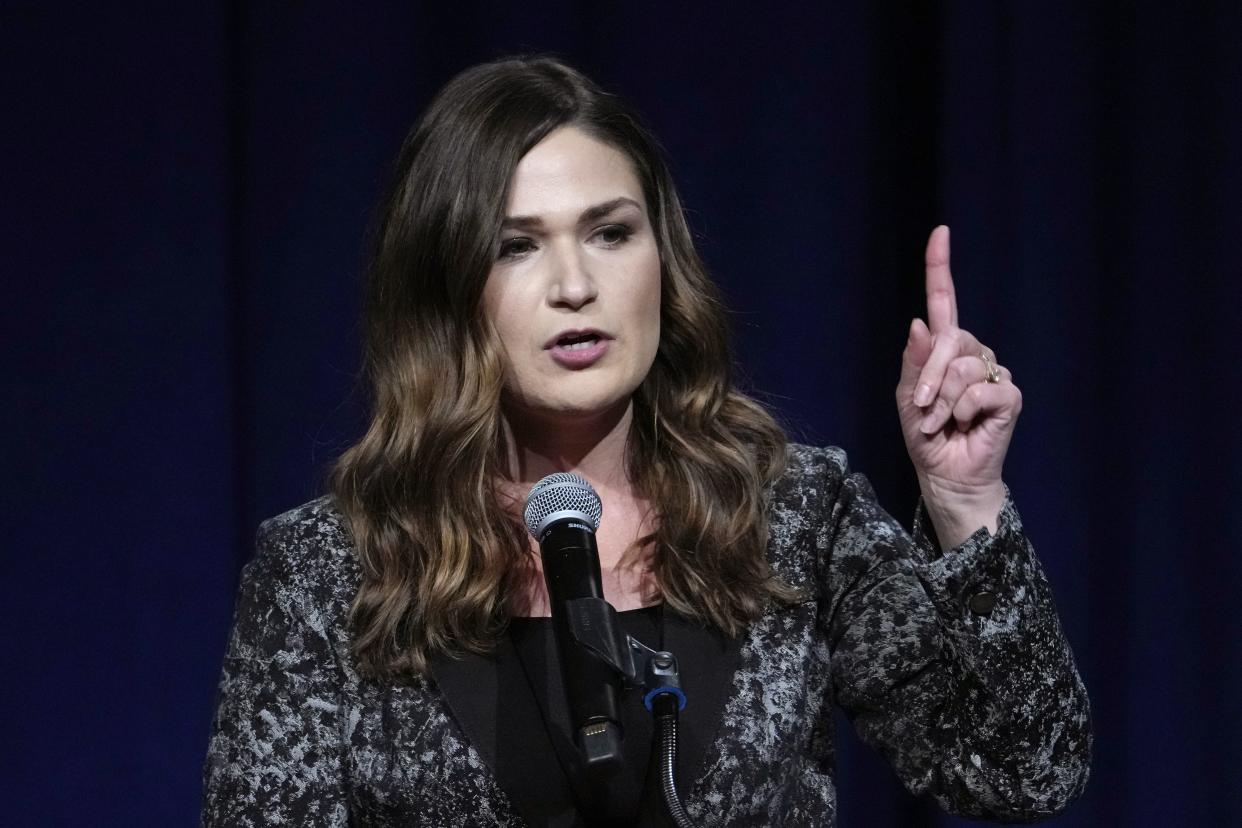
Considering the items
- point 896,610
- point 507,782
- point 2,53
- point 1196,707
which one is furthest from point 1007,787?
point 2,53

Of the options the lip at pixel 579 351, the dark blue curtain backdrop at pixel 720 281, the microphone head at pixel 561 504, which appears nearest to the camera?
the microphone head at pixel 561 504

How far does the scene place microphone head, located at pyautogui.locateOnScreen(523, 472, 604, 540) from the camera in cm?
115

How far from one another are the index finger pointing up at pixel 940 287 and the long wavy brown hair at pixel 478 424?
0.32 meters

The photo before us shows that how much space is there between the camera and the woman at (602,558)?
1.46m

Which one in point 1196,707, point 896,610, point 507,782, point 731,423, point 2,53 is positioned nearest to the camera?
point 507,782

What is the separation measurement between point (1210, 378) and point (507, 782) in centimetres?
150

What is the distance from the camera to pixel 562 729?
148 centimetres

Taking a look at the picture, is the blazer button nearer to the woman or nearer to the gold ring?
the woman

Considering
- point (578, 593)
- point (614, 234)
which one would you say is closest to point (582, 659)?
point (578, 593)

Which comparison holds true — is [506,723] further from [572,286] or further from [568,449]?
[572,286]

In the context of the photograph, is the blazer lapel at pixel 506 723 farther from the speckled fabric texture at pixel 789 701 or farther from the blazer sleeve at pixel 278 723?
the blazer sleeve at pixel 278 723

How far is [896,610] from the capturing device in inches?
61.8

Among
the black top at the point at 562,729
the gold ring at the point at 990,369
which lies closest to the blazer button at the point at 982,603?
the gold ring at the point at 990,369

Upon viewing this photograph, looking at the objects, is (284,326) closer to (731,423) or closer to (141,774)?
(141,774)
